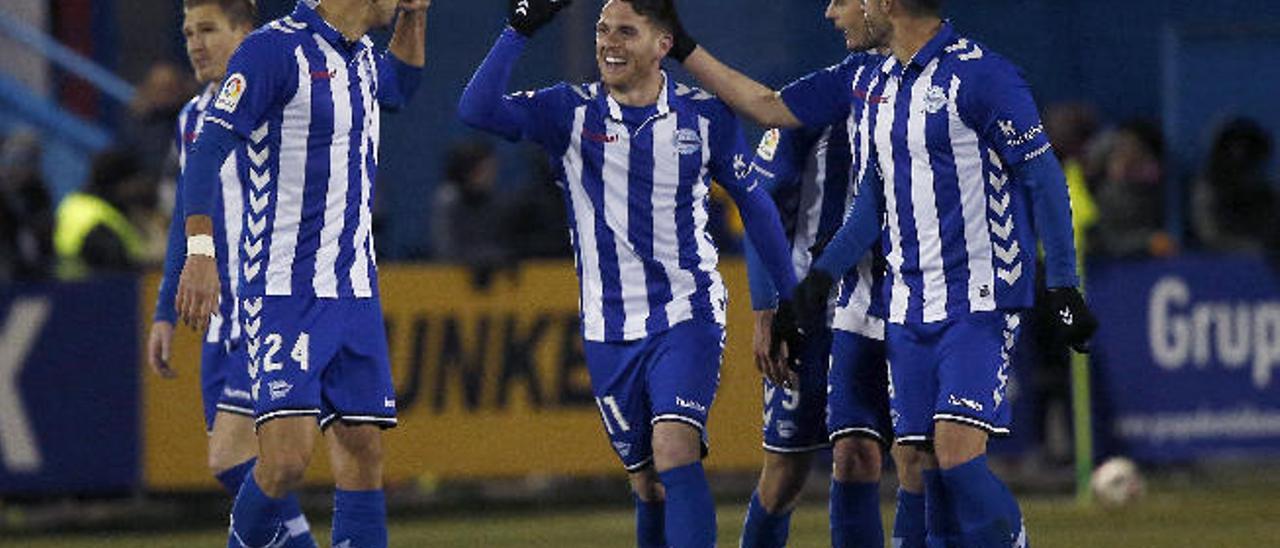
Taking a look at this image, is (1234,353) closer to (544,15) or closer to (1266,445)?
(1266,445)

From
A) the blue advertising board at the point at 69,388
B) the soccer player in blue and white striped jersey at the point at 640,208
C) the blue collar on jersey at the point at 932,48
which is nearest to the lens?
the blue collar on jersey at the point at 932,48

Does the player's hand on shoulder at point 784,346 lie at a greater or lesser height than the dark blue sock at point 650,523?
greater

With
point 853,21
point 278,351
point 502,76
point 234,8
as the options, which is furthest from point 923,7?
point 234,8

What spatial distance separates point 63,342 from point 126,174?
1.29 m

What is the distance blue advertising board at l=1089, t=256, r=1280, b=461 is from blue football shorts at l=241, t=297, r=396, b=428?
7214 millimetres

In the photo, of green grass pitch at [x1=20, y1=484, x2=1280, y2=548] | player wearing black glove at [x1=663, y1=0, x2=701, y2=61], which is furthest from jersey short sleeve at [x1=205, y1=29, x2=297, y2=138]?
green grass pitch at [x1=20, y1=484, x2=1280, y2=548]

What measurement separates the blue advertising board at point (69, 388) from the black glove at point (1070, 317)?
6.80 meters

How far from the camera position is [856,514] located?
30.9 feet

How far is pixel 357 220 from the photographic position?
342 inches

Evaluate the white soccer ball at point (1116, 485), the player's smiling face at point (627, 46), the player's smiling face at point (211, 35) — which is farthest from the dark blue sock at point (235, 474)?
the white soccer ball at point (1116, 485)

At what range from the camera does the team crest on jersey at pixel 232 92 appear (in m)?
8.39

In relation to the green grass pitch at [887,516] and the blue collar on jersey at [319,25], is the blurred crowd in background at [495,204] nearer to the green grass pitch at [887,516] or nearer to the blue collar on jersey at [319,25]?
the green grass pitch at [887,516]

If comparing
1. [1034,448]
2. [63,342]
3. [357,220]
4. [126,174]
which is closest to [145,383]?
[63,342]

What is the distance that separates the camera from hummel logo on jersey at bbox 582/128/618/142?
898cm
